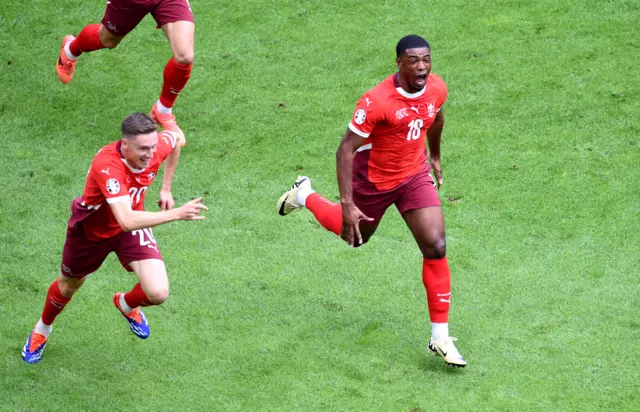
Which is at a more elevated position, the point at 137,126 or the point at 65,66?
the point at 137,126

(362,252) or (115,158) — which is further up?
(115,158)

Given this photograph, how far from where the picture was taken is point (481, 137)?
9.23 m

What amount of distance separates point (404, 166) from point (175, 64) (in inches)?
83.9

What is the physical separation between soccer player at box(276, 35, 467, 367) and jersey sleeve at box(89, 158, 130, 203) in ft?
4.65

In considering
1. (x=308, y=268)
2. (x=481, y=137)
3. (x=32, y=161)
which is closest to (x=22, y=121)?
(x=32, y=161)

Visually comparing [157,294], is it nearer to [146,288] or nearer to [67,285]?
[146,288]

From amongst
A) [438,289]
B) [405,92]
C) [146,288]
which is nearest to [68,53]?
[146,288]

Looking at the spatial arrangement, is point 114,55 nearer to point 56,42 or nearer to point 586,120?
point 56,42

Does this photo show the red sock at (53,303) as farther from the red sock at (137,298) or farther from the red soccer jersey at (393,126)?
the red soccer jersey at (393,126)

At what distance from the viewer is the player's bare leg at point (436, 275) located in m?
6.41

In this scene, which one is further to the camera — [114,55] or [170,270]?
[114,55]

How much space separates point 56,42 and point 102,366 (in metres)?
5.58

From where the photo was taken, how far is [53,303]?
21.2ft

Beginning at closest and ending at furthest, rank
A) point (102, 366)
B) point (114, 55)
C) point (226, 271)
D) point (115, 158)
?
point (115, 158), point (102, 366), point (226, 271), point (114, 55)
